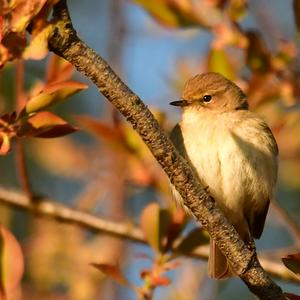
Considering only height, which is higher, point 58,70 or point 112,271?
point 58,70

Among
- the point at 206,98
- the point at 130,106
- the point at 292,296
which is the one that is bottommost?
the point at 292,296

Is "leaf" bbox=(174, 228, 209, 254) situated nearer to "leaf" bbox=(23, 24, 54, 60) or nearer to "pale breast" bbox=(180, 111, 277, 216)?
"pale breast" bbox=(180, 111, 277, 216)

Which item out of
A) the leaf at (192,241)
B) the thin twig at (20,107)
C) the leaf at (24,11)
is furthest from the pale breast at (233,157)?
the leaf at (24,11)

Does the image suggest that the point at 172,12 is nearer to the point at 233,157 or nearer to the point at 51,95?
the point at 233,157

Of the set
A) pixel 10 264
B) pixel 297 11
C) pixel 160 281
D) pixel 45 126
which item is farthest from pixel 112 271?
pixel 297 11

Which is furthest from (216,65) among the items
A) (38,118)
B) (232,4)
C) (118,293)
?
(38,118)

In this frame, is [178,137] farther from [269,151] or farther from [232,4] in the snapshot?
[232,4]

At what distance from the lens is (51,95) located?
246 centimetres

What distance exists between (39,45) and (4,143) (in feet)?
1.05

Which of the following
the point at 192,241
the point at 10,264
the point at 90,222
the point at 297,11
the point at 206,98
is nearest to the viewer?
the point at 10,264

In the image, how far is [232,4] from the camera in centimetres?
342

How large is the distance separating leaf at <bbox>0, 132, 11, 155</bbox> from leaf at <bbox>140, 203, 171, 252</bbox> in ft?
2.55

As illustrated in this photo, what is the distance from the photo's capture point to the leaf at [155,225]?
2.97 m

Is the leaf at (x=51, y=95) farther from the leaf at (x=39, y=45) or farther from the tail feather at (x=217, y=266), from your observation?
the tail feather at (x=217, y=266)
